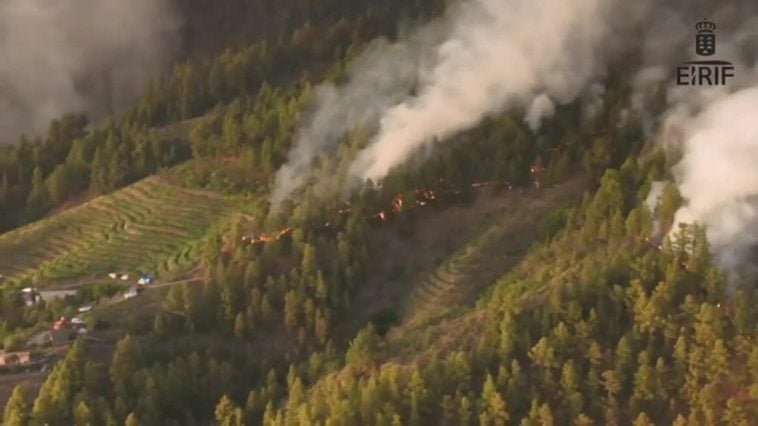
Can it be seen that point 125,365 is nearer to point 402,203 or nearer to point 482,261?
point 482,261

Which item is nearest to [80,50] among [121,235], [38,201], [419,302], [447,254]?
[38,201]

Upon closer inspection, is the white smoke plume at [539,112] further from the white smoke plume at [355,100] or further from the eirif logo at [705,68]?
the white smoke plume at [355,100]

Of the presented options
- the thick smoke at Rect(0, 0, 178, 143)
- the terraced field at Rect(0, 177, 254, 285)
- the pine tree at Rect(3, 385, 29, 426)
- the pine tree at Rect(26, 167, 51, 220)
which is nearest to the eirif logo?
the terraced field at Rect(0, 177, 254, 285)

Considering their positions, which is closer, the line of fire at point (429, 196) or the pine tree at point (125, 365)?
the pine tree at point (125, 365)

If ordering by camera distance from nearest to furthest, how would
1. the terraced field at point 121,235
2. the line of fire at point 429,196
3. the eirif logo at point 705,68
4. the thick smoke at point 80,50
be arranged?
the eirif logo at point 705,68, the line of fire at point 429,196, the terraced field at point 121,235, the thick smoke at point 80,50

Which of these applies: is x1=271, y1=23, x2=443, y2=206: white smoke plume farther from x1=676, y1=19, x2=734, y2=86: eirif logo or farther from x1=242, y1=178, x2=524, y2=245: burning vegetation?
x1=676, y1=19, x2=734, y2=86: eirif logo

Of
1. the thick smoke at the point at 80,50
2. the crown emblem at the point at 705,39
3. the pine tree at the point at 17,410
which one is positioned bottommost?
the pine tree at the point at 17,410

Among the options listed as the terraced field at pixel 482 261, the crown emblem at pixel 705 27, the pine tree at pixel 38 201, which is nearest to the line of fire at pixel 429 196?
the terraced field at pixel 482 261
